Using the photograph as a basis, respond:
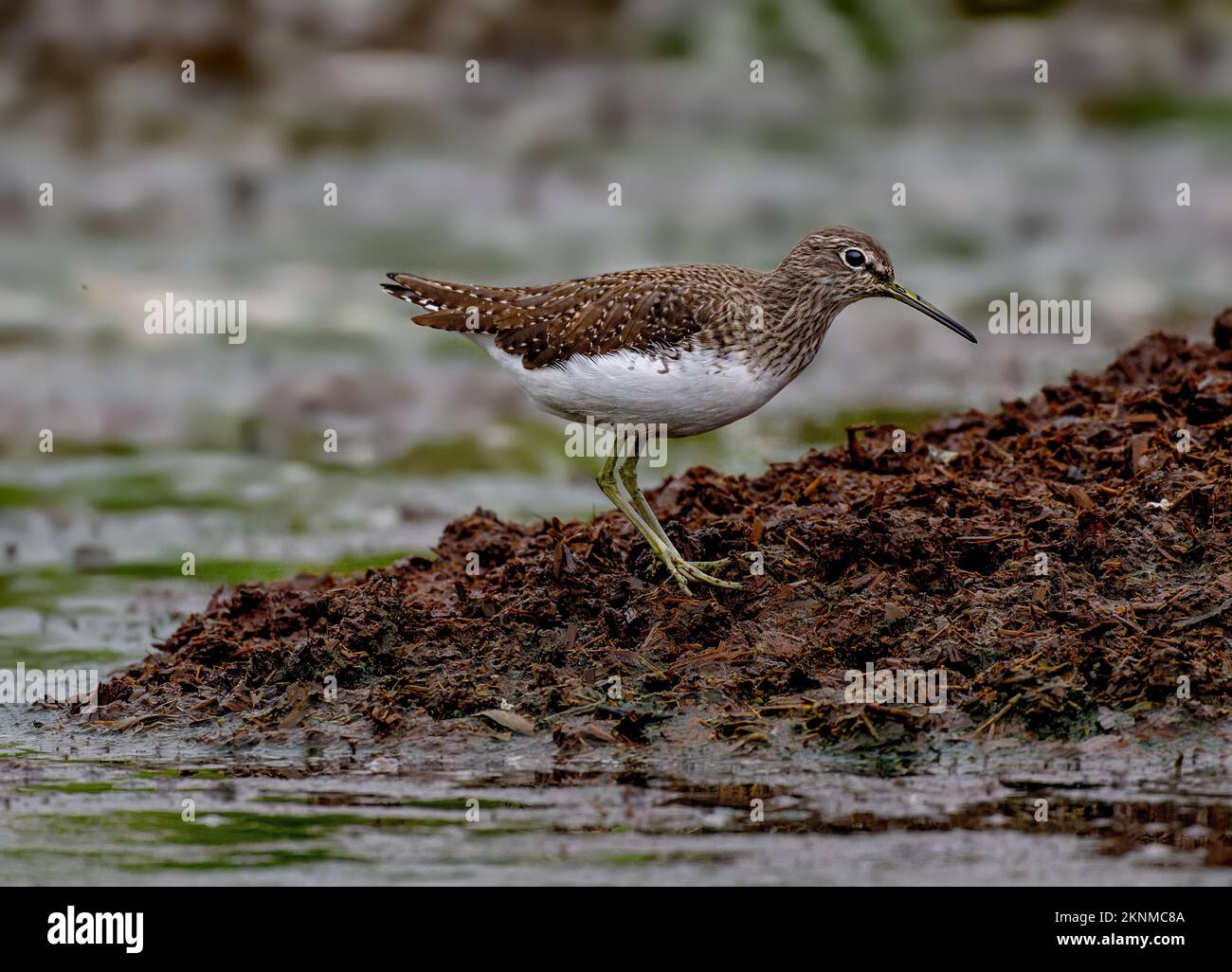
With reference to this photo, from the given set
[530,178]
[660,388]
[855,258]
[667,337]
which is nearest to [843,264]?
[855,258]

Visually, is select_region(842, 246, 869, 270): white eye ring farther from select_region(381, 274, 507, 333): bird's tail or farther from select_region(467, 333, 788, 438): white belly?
select_region(381, 274, 507, 333): bird's tail

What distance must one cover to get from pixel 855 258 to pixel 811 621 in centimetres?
256

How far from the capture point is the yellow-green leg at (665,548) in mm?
8820

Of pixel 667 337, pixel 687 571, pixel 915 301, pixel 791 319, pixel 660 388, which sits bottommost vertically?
pixel 687 571

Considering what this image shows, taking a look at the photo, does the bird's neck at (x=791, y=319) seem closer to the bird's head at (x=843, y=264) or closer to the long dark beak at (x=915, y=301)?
the bird's head at (x=843, y=264)

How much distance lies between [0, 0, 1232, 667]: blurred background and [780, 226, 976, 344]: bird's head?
6.38m

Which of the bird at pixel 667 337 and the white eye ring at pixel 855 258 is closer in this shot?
the bird at pixel 667 337

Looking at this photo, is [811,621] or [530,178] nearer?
[811,621]

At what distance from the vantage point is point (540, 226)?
18828 millimetres

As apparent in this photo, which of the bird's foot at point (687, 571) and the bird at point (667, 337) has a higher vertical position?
the bird at point (667, 337)

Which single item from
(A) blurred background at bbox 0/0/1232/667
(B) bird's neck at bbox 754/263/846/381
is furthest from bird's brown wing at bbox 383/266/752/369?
(A) blurred background at bbox 0/0/1232/667

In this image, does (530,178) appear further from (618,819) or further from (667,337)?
(618,819)

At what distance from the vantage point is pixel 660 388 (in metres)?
9.03

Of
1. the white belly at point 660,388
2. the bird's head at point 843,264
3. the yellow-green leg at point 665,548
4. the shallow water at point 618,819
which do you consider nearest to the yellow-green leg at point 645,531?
the yellow-green leg at point 665,548
